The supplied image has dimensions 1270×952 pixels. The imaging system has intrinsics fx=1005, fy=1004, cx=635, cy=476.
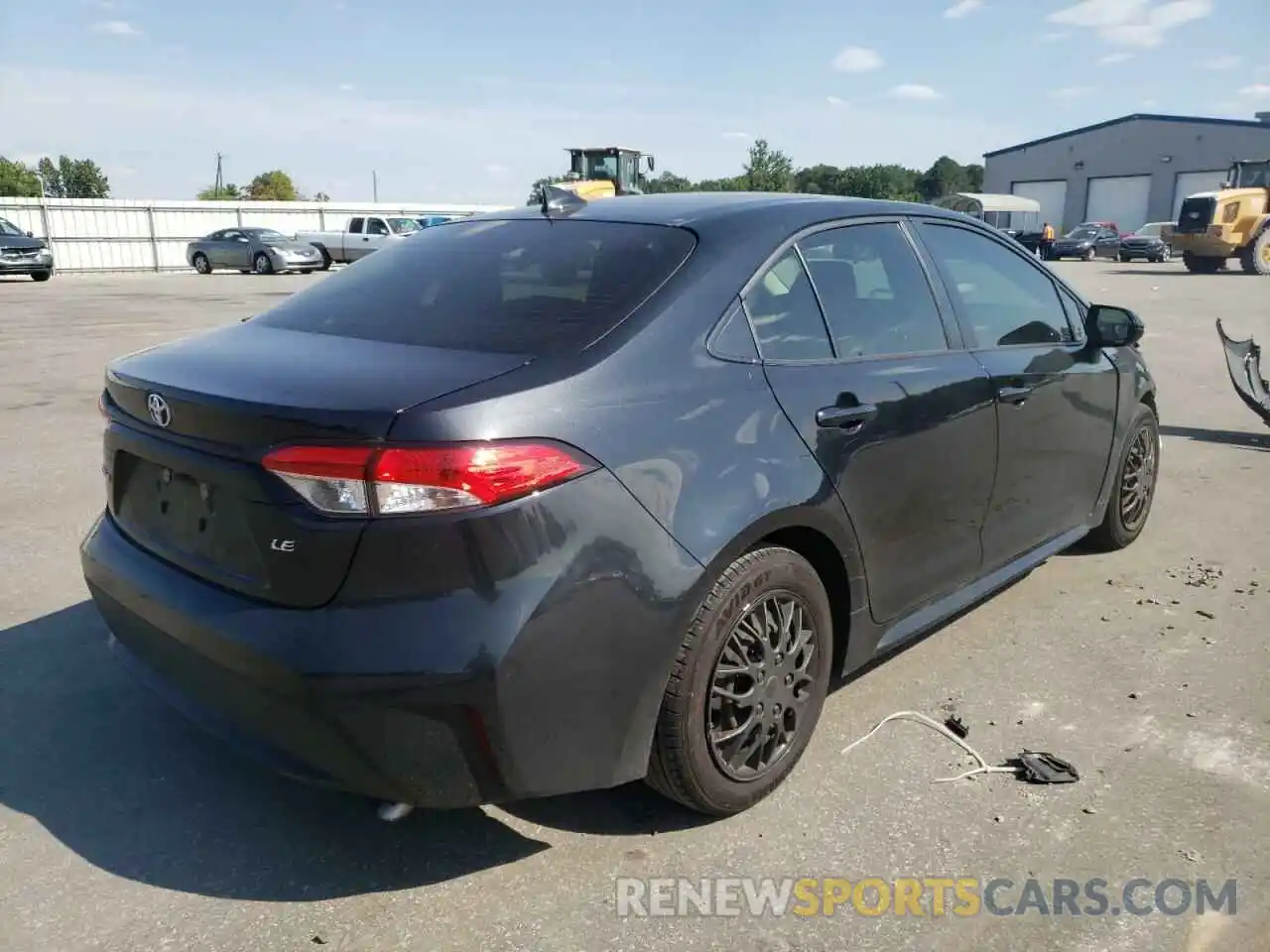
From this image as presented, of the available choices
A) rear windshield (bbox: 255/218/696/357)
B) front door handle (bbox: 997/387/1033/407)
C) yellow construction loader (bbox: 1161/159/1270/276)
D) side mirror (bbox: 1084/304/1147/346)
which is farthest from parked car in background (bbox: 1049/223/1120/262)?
rear windshield (bbox: 255/218/696/357)

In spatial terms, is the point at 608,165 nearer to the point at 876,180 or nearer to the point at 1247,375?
the point at 1247,375

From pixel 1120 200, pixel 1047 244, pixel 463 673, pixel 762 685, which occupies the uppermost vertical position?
pixel 1120 200

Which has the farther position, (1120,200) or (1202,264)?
(1120,200)

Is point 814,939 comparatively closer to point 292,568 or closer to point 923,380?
point 292,568

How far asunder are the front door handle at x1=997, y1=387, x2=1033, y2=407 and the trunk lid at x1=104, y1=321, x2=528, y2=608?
2025 millimetres

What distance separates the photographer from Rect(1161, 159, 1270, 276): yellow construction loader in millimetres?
28075

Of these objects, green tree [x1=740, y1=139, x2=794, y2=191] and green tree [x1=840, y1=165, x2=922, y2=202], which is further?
green tree [x1=840, y1=165, x2=922, y2=202]

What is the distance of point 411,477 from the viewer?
84.0 inches

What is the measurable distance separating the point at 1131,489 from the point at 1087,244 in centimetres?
3992

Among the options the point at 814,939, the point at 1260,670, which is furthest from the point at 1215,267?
the point at 814,939

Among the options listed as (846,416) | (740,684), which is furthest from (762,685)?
(846,416)

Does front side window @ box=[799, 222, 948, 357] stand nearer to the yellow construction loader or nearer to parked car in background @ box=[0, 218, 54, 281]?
parked car in background @ box=[0, 218, 54, 281]

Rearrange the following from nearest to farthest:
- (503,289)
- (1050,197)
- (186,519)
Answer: (186,519), (503,289), (1050,197)

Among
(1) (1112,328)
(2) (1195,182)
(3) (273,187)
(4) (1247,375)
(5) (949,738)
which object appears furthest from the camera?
(3) (273,187)
